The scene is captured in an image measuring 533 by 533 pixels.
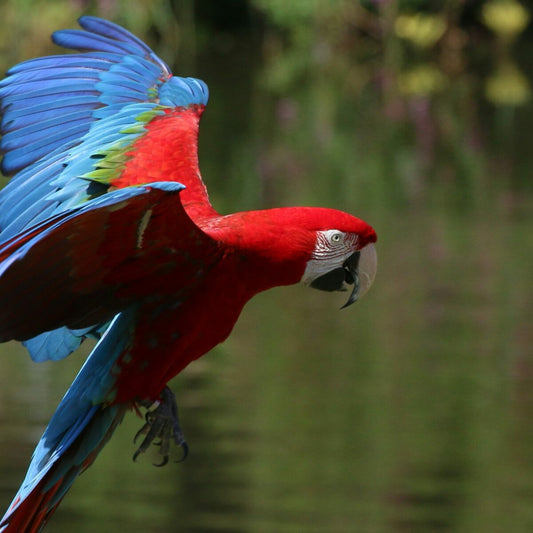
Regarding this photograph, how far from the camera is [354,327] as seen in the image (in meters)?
4.90

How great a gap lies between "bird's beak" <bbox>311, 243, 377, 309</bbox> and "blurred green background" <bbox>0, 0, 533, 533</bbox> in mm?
1800

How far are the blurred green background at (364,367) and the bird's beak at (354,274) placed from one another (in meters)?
1.80

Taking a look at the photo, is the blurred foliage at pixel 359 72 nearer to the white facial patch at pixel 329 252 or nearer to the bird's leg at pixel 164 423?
the bird's leg at pixel 164 423

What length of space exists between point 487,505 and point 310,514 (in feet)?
1.69

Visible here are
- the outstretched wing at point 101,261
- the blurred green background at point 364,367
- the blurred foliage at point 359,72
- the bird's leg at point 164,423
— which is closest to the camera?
the outstretched wing at point 101,261

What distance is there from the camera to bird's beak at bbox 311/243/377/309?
1.81 meters

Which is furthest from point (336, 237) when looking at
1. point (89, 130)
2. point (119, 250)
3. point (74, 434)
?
point (89, 130)

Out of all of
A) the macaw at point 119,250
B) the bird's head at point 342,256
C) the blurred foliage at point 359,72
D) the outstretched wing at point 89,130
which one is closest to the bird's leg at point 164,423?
the macaw at point 119,250

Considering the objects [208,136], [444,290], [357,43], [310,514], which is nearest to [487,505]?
[310,514]

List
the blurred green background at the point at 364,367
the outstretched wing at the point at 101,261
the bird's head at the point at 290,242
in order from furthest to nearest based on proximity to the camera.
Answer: the blurred green background at the point at 364,367
the bird's head at the point at 290,242
the outstretched wing at the point at 101,261

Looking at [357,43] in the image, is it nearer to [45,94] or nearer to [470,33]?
[470,33]

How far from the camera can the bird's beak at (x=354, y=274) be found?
5.95 feet

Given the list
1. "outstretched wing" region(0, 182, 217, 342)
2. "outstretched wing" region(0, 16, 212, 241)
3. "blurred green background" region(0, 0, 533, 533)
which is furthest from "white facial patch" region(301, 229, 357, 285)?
"blurred green background" region(0, 0, 533, 533)

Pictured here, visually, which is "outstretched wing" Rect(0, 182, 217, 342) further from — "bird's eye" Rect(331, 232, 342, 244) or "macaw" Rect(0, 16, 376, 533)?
"bird's eye" Rect(331, 232, 342, 244)
